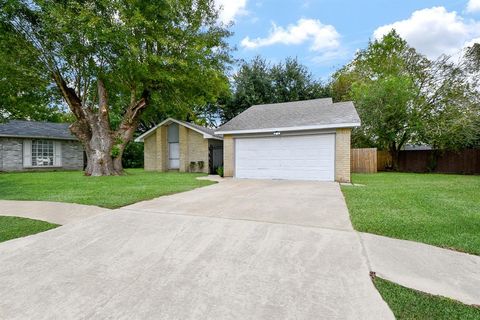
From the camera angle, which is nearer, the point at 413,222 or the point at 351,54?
the point at 413,222

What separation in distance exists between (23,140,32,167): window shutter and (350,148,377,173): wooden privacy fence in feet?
71.2

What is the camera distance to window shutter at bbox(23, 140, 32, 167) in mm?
17875

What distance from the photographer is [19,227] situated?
178 inches

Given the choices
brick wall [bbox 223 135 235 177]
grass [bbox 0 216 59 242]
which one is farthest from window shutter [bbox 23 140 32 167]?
grass [bbox 0 216 59 242]

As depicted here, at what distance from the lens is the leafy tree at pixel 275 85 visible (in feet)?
75.7

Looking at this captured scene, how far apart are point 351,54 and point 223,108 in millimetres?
15622

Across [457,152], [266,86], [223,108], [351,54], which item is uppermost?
[351,54]

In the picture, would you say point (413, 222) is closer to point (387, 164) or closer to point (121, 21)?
point (121, 21)

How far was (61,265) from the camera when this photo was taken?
3.11 m

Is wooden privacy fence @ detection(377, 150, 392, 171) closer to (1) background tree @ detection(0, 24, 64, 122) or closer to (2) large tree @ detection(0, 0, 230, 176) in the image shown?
(2) large tree @ detection(0, 0, 230, 176)

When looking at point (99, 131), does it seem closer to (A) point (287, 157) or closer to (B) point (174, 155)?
(B) point (174, 155)

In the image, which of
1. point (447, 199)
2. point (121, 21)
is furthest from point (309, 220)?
point (121, 21)

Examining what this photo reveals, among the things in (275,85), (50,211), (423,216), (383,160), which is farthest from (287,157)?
(275,85)

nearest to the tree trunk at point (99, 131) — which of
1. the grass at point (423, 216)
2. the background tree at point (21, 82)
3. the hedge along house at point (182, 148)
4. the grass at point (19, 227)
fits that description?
the background tree at point (21, 82)
